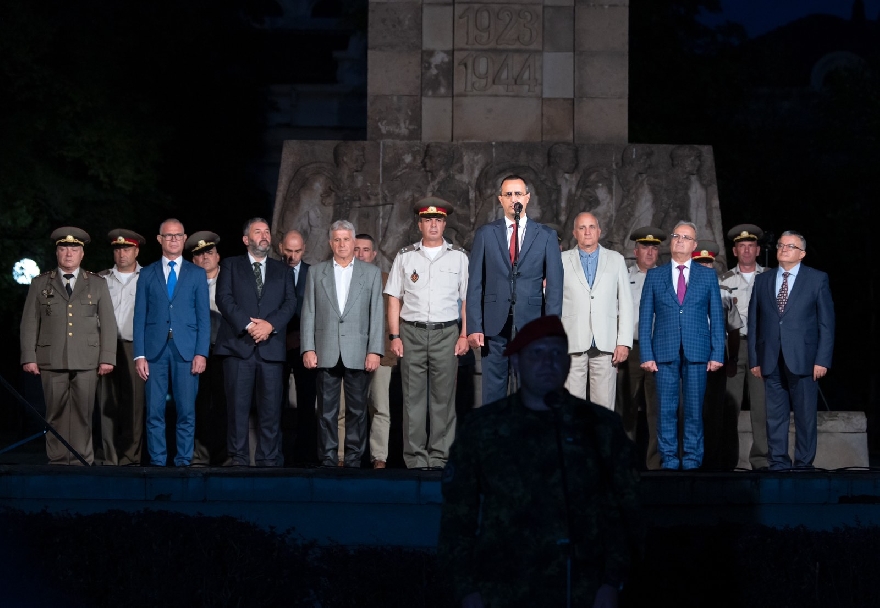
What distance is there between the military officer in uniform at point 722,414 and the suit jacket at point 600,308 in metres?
0.86

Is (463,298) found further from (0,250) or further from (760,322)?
(0,250)

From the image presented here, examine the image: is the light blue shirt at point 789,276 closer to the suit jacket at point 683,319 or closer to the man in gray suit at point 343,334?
the suit jacket at point 683,319

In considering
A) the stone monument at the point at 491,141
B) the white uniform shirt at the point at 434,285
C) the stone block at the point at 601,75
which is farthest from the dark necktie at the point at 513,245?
the stone block at the point at 601,75

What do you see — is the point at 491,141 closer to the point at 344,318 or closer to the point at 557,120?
the point at 557,120

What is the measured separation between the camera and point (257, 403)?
10.2 meters

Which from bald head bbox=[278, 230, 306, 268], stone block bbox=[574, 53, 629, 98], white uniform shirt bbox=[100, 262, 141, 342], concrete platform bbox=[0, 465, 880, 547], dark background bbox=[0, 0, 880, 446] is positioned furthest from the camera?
dark background bbox=[0, 0, 880, 446]

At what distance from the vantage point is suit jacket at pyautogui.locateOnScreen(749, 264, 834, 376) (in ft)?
33.2

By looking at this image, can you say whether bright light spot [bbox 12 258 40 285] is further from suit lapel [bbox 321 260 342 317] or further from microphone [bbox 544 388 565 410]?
microphone [bbox 544 388 565 410]

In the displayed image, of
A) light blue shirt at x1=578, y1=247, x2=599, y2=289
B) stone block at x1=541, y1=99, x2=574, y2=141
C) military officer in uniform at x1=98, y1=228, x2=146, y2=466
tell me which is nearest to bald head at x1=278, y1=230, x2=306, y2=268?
military officer in uniform at x1=98, y1=228, x2=146, y2=466

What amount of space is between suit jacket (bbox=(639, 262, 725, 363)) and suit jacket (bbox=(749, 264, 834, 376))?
0.29m

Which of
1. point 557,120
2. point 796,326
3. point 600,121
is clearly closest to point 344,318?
point 796,326

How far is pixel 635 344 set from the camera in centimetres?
1133

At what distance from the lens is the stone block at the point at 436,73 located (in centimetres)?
1364

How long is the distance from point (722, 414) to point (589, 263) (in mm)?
1675
